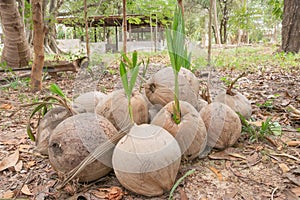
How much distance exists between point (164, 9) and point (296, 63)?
9.88 ft

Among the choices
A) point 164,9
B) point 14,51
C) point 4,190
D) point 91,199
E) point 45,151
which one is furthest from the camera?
point 164,9

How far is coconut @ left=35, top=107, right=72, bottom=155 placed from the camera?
1.28 m

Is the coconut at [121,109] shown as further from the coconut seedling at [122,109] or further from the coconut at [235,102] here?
the coconut at [235,102]

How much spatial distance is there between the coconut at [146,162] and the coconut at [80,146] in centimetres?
9

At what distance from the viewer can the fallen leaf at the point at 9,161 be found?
135 cm

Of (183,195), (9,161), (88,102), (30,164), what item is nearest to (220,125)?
(183,195)

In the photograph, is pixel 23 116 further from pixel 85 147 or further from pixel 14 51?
pixel 14 51

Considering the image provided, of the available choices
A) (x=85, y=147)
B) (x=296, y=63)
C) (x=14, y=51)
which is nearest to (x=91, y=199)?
(x=85, y=147)

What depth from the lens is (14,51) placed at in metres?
4.19

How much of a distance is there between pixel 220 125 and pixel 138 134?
49cm

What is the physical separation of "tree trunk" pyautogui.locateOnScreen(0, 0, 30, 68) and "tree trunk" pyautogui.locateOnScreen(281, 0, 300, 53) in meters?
5.04

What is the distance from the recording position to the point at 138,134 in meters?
1.03

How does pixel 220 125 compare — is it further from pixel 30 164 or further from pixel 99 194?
pixel 30 164

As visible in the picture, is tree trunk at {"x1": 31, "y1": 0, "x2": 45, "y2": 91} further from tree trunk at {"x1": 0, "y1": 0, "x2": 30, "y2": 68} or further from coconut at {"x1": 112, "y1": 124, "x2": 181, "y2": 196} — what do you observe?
coconut at {"x1": 112, "y1": 124, "x2": 181, "y2": 196}
